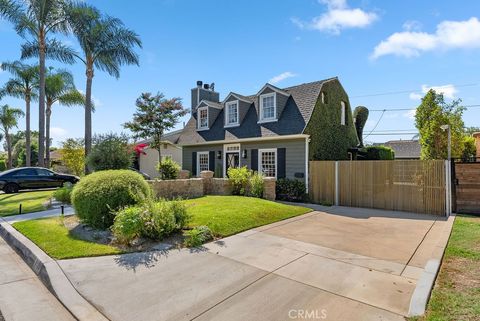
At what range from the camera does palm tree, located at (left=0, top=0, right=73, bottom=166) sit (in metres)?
16.6

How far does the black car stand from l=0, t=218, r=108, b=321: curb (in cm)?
1096

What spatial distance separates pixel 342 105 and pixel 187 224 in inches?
542

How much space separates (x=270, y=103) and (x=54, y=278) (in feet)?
41.5

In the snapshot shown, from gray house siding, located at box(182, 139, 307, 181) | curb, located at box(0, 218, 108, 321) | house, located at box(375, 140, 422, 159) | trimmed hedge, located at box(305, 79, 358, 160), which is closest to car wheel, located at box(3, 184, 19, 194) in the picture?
curb, located at box(0, 218, 108, 321)

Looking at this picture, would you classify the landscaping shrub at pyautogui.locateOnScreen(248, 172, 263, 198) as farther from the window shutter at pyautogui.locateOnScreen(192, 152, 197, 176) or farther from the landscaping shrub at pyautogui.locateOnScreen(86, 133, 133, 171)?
the window shutter at pyautogui.locateOnScreen(192, 152, 197, 176)

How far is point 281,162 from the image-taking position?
1399 cm

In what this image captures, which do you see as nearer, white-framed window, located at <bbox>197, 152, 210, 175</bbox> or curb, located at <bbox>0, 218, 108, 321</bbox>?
curb, located at <bbox>0, 218, 108, 321</bbox>

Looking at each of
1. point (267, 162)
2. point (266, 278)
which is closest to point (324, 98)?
point (267, 162)

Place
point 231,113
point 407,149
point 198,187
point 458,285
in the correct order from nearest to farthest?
1. point 458,285
2. point 198,187
3. point 231,113
4. point 407,149

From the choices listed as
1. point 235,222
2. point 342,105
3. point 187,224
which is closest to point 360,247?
point 235,222

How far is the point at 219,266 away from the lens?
184 inches

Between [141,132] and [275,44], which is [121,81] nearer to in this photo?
[141,132]

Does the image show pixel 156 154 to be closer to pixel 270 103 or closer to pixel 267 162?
pixel 267 162

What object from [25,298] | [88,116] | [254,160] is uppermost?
[88,116]
